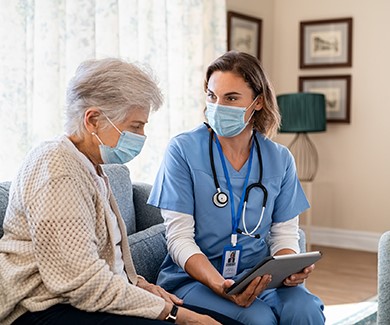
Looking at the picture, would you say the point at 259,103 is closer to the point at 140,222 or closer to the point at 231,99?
the point at 231,99

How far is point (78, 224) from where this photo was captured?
1702 millimetres

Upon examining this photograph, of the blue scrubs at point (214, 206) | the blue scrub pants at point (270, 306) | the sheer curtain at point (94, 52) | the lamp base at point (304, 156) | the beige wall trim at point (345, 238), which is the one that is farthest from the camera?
the lamp base at point (304, 156)

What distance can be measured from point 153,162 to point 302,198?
1663mm

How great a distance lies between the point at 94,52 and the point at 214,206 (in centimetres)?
155

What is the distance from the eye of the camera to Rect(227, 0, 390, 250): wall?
17.6ft

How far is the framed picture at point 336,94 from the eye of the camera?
548cm

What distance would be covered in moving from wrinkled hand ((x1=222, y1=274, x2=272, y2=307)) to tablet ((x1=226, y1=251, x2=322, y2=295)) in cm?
2

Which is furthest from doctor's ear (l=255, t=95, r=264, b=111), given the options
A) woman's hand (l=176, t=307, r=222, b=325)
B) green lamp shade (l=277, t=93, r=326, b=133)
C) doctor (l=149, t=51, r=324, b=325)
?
green lamp shade (l=277, t=93, r=326, b=133)

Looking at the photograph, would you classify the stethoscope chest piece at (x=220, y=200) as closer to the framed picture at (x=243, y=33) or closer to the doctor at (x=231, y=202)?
the doctor at (x=231, y=202)

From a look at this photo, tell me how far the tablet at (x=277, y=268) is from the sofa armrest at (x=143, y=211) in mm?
682

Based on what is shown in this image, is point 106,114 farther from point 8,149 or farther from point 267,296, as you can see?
point 8,149

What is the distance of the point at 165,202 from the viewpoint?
2332 millimetres

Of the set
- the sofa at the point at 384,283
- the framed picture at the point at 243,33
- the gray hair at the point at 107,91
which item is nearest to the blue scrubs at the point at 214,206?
the sofa at the point at 384,283

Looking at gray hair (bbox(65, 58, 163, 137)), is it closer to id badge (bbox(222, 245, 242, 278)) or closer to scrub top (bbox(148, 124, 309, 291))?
scrub top (bbox(148, 124, 309, 291))
